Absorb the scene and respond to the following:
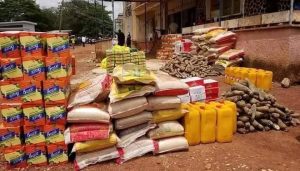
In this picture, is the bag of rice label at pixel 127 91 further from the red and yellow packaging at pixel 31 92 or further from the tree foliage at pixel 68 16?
the tree foliage at pixel 68 16

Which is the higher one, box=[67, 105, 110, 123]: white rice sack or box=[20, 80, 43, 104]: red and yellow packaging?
box=[20, 80, 43, 104]: red and yellow packaging

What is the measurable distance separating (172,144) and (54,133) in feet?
5.09

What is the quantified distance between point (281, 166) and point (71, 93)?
2.94m

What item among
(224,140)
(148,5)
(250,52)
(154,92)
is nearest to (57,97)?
(154,92)

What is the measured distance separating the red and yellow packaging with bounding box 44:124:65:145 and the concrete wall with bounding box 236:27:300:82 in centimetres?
680

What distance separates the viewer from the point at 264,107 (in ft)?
17.5

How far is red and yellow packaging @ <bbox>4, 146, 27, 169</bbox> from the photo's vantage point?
13.6 feet

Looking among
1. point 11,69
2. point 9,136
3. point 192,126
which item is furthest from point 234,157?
point 11,69

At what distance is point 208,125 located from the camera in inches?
185

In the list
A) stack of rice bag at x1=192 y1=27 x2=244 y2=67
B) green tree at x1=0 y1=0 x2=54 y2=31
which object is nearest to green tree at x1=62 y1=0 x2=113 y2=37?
green tree at x1=0 y1=0 x2=54 y2=31

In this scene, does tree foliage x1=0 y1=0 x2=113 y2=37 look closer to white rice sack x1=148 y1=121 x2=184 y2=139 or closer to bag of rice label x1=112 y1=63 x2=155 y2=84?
bag of rice label x1=112 y1=63 x2=155 y2=84

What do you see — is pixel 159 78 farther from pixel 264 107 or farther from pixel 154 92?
pixel 264 107

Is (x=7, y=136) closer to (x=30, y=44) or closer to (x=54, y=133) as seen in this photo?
(x=54, y=133)

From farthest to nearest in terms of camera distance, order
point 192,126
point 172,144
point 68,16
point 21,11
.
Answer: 1. point 68,16
2. point 21,11
3. point 192,126
4. point 172,144
